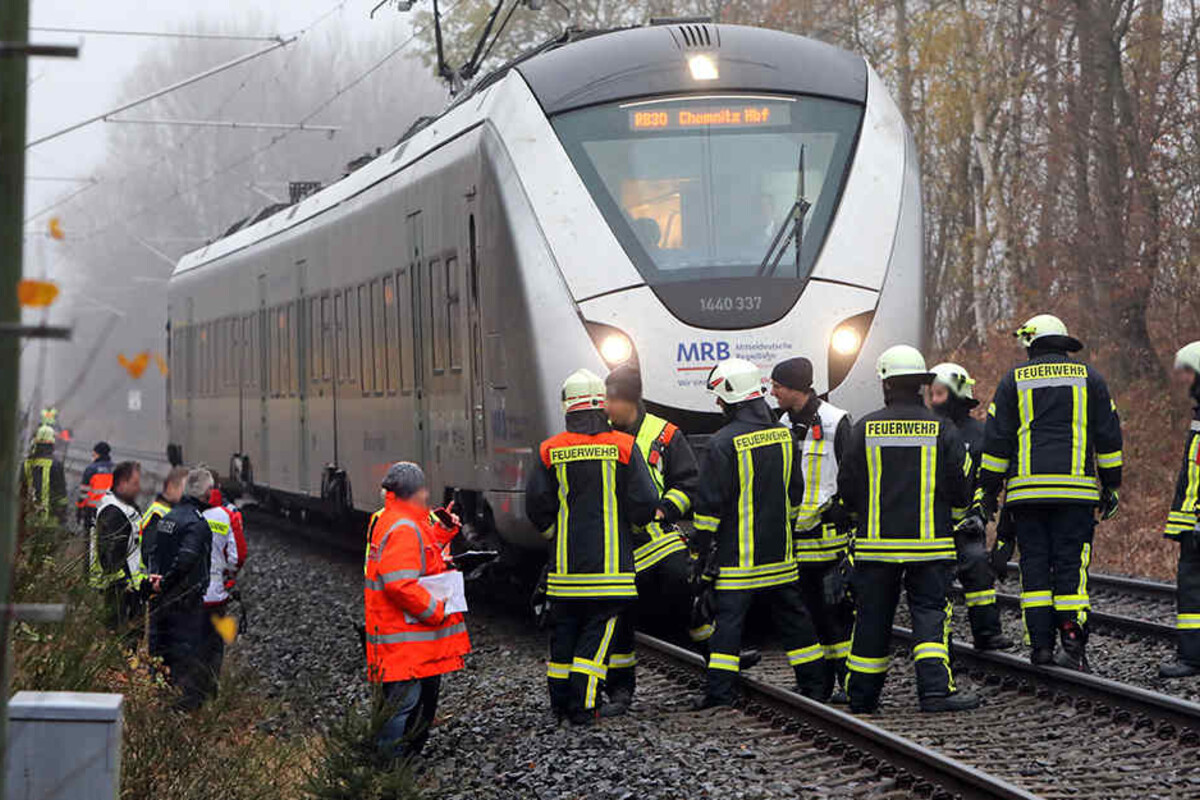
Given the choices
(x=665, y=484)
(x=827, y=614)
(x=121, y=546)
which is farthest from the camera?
(x=121, y=546)

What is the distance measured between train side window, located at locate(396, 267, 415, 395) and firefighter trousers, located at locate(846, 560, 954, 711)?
6.08 meters

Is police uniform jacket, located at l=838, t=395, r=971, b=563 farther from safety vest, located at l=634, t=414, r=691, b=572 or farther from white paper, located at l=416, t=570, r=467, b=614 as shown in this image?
white paper, located at l=416, t=570, r=467, b=614

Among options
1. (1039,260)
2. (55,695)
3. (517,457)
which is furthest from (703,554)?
(1039,260)

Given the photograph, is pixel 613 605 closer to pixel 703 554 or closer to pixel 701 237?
pixel 703 554

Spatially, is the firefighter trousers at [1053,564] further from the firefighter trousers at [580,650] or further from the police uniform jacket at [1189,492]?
the firefighter trousers at [580,650]

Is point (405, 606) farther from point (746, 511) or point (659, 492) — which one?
point (659, 492)

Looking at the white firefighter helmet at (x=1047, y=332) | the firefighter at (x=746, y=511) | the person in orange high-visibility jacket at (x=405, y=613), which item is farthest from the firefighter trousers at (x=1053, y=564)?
the person in orange high-visibility jacket at (x=405, y=613)

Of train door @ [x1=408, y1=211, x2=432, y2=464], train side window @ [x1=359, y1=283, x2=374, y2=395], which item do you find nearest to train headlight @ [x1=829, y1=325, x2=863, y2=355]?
train door @ [x1=408, y1=211, x2=432, y2=464]

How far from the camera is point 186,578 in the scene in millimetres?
9430

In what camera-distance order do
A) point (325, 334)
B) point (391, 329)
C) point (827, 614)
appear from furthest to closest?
point (325, 334), point (391, 329), point (827, 614)

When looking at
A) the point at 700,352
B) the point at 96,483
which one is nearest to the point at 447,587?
the point at 700,352

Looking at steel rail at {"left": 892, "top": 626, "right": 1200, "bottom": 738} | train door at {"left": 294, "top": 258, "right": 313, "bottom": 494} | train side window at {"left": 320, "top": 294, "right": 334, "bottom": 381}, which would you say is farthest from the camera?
train door at {"left": 294, "top": 258, "right": 313, "bottom": 494}

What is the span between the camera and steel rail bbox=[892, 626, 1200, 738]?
7817mm

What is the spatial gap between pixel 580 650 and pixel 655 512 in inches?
29.5
